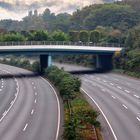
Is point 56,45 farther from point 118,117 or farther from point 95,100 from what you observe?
point 118,117

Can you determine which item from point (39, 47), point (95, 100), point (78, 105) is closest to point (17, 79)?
point (39, 47)

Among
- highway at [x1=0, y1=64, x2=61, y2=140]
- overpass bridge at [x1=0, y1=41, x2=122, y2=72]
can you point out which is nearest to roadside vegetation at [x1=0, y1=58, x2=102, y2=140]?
highway at [x1=0, y1=64, x2=61, y2=140]

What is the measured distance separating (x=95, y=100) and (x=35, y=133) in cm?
2049

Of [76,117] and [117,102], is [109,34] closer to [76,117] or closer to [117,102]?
[117,102]

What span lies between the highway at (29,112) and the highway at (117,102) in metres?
5.55

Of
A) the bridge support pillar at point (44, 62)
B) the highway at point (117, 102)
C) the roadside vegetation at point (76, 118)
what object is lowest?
the highway at point (117, 102)

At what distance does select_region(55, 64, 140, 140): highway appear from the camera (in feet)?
132

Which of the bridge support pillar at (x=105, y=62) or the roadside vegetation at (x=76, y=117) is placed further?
the bridge support pillar at (x=105, y=62)

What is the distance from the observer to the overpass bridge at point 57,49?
99162mm

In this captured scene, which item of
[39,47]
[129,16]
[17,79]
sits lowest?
[17,79]

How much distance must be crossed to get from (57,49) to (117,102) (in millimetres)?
48013

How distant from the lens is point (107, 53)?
366 ft

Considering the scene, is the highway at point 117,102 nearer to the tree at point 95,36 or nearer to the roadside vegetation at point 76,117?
the roadside vegetation at point 76,117

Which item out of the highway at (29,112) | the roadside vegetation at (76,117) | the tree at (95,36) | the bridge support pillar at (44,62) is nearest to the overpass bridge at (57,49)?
the bridge support pillar at (44,62)
